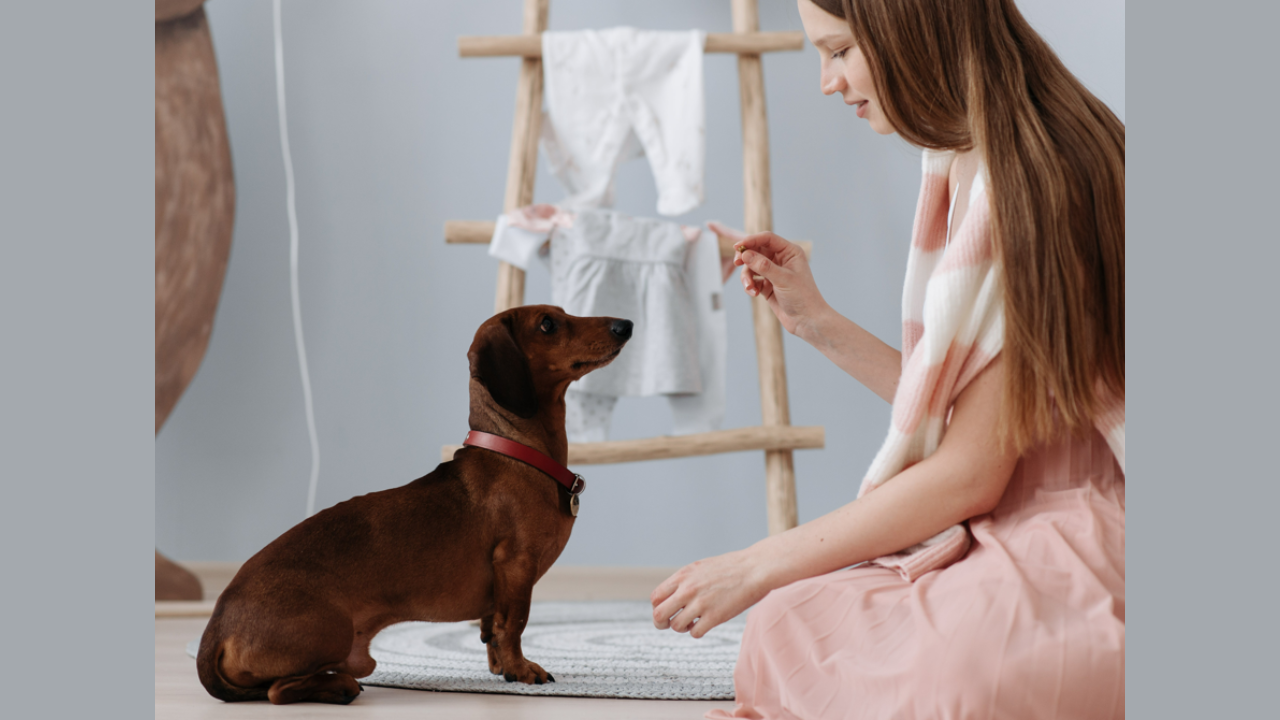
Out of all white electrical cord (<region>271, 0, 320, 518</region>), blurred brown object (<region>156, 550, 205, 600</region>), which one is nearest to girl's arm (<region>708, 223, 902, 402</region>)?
blurred brown object (<region>156, 550, 205, 600</region>)

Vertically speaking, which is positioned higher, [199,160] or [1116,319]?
[199,160]

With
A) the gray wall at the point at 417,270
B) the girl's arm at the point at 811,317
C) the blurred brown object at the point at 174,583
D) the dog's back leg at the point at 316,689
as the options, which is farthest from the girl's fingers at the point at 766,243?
the blurred brown object at the point at 174,583

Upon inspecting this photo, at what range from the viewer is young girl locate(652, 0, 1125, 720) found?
2.24 ft

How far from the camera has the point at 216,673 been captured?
3.14 feet

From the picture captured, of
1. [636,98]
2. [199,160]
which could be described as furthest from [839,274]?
[199,160]

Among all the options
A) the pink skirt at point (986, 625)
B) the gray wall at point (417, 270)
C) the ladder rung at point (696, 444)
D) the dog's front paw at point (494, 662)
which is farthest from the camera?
the gray wall at point (417, 270)

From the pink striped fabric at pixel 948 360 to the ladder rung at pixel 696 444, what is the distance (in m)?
1.05

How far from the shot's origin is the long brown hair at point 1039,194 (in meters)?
0.71

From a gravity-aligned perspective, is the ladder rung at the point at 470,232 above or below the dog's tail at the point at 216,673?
above

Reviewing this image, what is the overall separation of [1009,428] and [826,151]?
171cm

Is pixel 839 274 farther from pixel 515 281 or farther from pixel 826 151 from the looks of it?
pixel 515 281

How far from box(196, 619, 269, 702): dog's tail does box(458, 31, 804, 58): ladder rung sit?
1242 mm

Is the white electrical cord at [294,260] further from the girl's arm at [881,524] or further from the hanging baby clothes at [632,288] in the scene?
the girl's arm at [881,524]

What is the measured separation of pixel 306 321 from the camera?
7.93 feet
